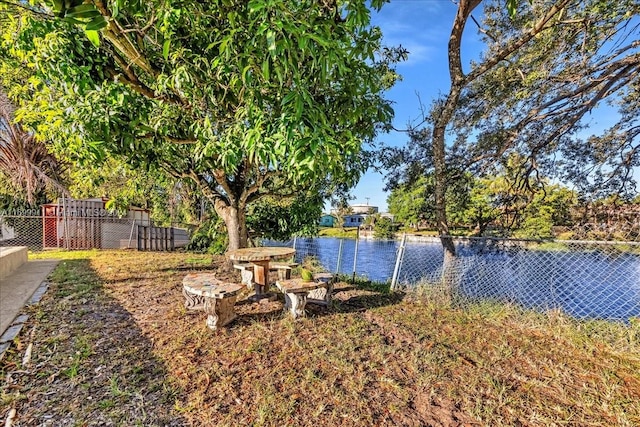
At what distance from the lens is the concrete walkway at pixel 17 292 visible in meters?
3.14

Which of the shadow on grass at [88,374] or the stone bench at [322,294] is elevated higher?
the stone bench at [322,294]

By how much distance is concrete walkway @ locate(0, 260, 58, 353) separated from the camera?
3.14 metres

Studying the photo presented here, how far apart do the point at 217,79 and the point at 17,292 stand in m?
4.37

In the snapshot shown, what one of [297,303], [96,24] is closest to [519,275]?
[297,303]

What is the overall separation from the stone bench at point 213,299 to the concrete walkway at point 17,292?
1.57m

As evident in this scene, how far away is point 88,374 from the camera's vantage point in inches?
92.3

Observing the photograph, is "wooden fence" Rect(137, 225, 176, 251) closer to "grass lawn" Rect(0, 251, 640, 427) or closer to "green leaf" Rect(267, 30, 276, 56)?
"grass lawn" Rect(0, 251, 640, 427)

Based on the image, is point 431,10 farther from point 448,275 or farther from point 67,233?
point 67,233

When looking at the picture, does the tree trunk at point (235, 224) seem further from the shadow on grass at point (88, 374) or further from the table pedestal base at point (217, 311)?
the table pedestal base at point (217, 311)

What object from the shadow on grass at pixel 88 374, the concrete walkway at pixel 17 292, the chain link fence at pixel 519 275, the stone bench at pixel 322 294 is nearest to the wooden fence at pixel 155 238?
the concrete walkway at pixel 17 292

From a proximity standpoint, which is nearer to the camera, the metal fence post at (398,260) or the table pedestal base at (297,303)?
the table pedestal base at (297,303)

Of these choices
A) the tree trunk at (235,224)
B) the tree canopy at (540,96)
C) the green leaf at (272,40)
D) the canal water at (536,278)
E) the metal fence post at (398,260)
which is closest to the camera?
the green leaf at (272,40)

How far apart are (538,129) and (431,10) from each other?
285 cm

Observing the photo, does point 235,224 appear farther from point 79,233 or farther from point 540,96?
point 79,233
